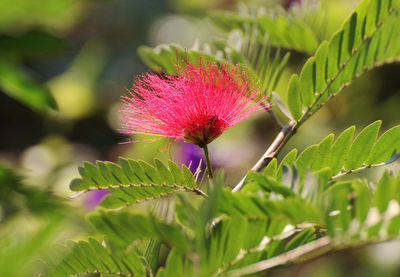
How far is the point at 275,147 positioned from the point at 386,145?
142 mm

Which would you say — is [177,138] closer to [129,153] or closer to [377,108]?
[129,153]

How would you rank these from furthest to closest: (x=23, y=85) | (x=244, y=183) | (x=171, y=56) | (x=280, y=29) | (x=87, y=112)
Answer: (x=87, y=112) → (x=280, y=29) → (x=171, y=56) → (x=244, y=183) → (x=23, y=85)

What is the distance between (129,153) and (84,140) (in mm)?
1246

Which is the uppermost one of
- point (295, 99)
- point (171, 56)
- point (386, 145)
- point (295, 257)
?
point (171, 56)

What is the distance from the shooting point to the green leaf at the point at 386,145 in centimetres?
60

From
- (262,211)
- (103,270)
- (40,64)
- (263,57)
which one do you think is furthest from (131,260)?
(40,64)

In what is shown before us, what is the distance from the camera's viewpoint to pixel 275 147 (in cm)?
62

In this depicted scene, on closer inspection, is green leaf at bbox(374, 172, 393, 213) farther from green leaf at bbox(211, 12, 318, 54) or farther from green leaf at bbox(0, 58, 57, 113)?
green leaf at bbox(211, 12, 318, 54)

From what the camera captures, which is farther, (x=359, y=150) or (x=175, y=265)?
(x=359, y=150)

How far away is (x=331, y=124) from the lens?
214 cm

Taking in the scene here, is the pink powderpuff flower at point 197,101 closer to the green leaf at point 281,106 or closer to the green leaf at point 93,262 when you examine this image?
the green leaf at point 281,106

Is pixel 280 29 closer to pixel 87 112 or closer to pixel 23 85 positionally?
pixel 23 85

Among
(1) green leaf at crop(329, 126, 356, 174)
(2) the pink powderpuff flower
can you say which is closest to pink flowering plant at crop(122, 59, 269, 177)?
(2) the pink powderpuff flower

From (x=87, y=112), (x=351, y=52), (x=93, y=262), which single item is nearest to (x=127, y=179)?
(x=93, y=262)
